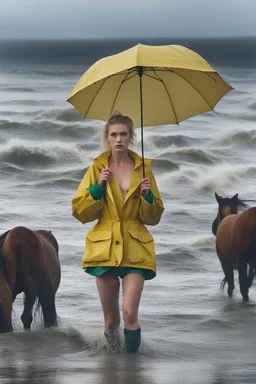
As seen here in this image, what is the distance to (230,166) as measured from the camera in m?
26.6

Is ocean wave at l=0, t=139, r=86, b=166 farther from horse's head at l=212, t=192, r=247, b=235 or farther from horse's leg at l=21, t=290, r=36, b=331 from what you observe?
horse's leg at l=21, t=290, r=36, b=331

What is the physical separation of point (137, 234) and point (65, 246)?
7886 mm

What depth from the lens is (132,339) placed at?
6.92 meters

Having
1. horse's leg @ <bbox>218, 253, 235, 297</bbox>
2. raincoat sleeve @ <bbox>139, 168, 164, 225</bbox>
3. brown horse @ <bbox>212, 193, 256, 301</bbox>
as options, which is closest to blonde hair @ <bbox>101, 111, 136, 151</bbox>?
raincoat sleeve @ <bbox>139, 168, 164, 225</bbox>

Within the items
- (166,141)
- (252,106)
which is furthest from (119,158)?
(252,106)

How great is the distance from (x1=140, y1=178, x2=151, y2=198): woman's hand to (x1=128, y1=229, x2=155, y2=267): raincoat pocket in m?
0.24

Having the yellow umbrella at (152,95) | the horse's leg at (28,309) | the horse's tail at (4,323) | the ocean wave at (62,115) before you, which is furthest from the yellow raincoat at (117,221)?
the ocean wave at (62,115)

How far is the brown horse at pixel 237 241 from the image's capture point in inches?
390

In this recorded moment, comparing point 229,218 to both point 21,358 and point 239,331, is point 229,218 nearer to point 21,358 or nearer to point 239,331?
point 239,331

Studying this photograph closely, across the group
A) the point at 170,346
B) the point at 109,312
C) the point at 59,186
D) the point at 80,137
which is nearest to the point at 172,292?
the point at 170,346

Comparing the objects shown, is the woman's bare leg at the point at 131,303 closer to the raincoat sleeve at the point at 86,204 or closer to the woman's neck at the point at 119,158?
the raincoat sleeve at the point at 86,204

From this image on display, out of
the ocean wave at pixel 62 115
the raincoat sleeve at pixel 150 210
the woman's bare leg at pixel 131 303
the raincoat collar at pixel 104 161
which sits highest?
the ocean wave at pixel 62 115

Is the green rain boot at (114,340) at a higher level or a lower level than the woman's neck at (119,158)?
lower

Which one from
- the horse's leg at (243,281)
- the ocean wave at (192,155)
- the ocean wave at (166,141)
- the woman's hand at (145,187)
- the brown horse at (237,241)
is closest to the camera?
the woman's hand at (145,187)
